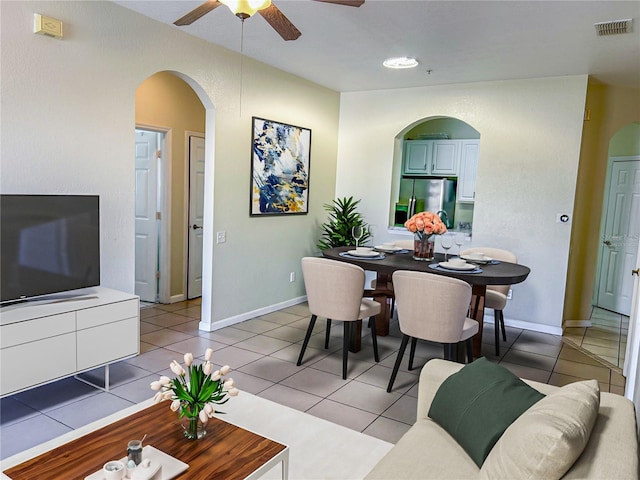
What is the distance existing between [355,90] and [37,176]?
3.98m

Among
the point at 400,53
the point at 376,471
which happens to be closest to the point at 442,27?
the point at 400,53

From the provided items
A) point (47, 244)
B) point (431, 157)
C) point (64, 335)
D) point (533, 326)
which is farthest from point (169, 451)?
point (431, 157)

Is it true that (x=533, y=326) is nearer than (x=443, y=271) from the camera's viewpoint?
No

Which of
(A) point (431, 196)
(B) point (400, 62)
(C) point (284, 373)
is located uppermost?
(B) point (400, 62)

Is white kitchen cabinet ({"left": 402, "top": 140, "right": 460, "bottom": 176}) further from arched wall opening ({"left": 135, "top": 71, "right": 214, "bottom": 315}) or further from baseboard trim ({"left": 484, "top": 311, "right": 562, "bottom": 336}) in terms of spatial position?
arched wall opening ({"left": 135, "top": 71, "right": 214, "bottom": 315})

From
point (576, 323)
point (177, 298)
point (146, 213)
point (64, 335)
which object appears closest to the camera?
point (64, 335)

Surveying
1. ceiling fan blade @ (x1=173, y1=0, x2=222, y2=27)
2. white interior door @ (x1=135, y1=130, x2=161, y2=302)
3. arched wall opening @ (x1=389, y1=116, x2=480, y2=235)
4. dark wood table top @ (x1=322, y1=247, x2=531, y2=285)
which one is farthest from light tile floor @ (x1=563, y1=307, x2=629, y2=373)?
white interior door @ (x1=135, y1=130, x2=161, y2=302)

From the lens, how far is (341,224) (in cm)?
573

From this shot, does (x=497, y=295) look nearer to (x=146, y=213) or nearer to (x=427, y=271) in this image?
(x=427, y=271)

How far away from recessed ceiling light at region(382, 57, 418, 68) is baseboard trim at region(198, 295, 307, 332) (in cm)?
285

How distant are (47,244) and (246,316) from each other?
243 cm

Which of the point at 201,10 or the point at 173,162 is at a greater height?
the point at 201,10

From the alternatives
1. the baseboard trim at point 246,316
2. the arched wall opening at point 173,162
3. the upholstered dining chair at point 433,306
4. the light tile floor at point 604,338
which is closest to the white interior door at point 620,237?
the light tile floor at point 604,338

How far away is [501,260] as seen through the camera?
4.47 metres
